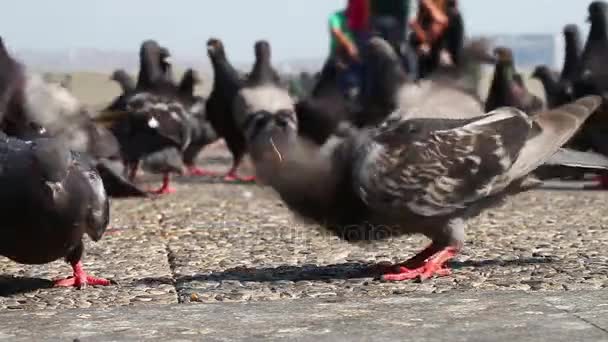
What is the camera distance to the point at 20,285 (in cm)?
484

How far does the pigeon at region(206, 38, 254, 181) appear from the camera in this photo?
11117 millimetres

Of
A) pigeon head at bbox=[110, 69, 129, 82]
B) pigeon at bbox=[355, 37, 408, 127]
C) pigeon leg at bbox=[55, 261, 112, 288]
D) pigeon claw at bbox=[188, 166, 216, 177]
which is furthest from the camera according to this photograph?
pigeon head at bbox=[110, 69, 129, 82]

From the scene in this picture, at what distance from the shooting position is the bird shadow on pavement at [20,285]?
15.4 feet

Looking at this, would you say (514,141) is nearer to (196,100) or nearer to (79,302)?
(79,302)

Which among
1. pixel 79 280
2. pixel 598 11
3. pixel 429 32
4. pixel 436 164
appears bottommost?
pixel 79 280

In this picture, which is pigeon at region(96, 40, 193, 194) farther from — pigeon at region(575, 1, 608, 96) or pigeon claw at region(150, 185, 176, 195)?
pigeon at region(575, 1, 608, 96)

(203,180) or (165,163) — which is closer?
(165,163)

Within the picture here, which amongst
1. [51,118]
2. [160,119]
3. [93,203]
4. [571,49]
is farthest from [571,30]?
[93,203]

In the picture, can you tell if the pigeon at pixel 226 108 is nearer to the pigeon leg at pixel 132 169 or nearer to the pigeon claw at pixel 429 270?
the pigeon leg at pixel 132 169

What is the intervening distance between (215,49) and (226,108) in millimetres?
1111

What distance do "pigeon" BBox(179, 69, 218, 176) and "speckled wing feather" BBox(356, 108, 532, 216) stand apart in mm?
6568

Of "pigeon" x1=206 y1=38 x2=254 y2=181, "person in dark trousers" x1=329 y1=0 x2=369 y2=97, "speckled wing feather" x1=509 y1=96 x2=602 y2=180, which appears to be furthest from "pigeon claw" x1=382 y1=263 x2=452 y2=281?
"person in dark trousers" x1=329 y1=0 x2=369 y2=97

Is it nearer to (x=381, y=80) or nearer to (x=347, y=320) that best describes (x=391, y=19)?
(x=381, y=80)

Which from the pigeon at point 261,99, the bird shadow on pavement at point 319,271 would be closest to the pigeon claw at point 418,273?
Answer: the bird shadow on pavement at point 319,271
